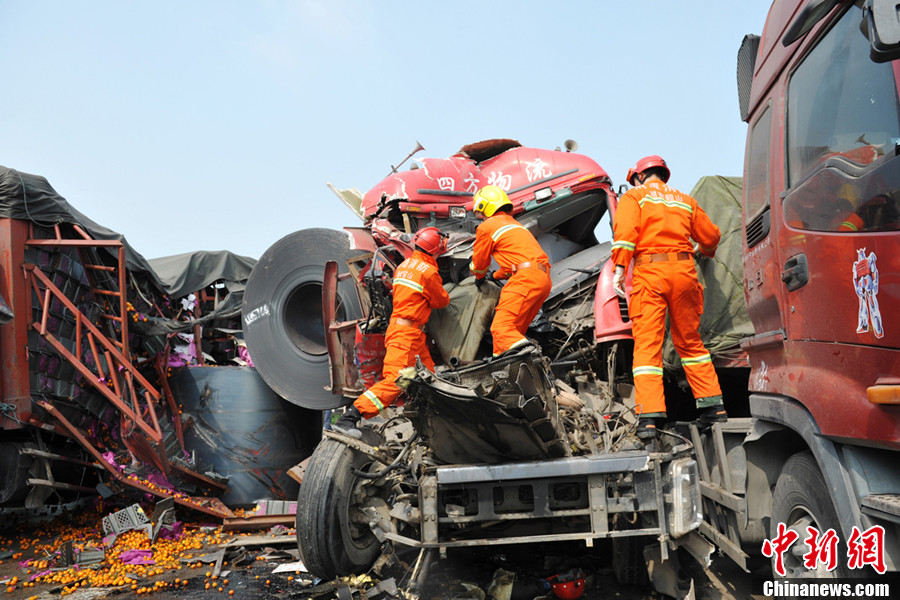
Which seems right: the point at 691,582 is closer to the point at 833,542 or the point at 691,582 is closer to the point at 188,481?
the point at 833,542

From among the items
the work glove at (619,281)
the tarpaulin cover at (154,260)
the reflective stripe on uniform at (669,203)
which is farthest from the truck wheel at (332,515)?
the tarpaulin cover at (154,260)

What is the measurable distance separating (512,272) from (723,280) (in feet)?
4.76

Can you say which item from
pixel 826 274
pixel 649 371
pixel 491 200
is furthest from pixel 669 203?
pixel 826 274

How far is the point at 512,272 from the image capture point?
457 centimetres

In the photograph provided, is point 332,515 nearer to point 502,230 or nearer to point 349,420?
point 349,420

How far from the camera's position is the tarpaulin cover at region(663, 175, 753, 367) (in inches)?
149

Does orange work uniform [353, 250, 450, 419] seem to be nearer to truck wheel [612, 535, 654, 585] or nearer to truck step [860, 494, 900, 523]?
truck wheel [612, 535, 654, 585]

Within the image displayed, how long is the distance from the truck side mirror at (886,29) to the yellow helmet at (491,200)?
11.3 ft

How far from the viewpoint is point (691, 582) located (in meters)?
3.25

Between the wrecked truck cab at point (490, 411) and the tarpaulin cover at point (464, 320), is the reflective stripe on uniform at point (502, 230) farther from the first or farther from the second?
the wrecked truck cab at point (490, 411)

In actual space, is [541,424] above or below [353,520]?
above

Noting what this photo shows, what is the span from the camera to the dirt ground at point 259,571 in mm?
3576

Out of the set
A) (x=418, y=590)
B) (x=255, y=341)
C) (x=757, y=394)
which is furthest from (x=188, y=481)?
(x=757, y=394)

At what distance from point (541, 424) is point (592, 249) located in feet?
8.93
